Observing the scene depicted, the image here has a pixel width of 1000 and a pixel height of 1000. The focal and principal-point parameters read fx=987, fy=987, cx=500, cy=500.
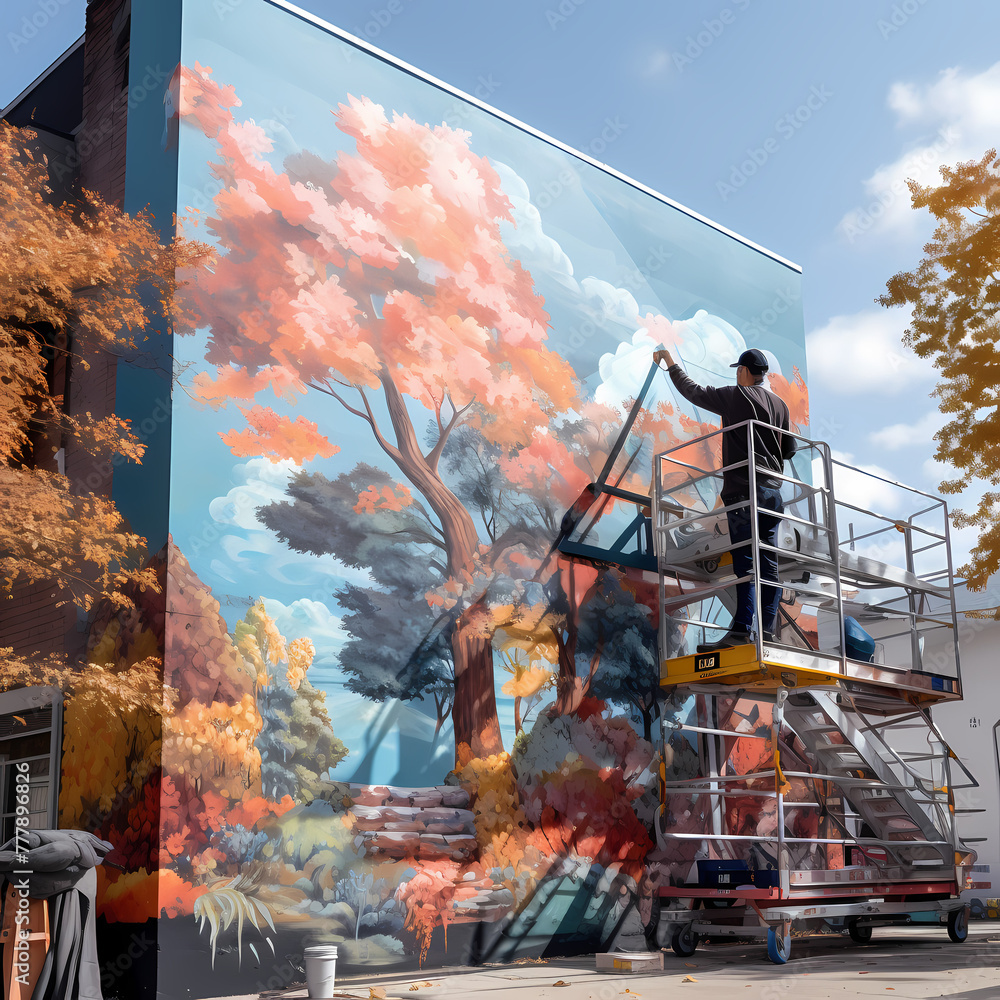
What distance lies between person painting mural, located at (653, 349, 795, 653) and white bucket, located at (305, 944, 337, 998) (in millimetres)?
4846

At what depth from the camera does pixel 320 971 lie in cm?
742

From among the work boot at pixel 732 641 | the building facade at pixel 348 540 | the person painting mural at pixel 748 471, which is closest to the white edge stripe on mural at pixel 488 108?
the building facade at pixel 348 540

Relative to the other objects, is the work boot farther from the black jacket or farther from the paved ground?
the paved ground

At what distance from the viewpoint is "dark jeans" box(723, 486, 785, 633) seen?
→ 994cm

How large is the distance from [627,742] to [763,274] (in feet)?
24.8

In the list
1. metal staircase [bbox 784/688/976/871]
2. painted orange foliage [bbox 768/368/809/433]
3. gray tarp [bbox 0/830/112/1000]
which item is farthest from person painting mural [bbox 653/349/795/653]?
gray tarp [bbox 0/830/112/1000]

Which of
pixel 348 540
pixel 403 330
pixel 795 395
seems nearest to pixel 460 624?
pixel 348 540

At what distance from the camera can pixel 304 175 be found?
32.0 feet

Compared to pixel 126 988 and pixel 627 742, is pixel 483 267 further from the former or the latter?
pixel 126 988

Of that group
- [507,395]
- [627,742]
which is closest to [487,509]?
[507,395]

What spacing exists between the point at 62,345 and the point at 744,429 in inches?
278

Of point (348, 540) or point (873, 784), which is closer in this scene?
point (348, 540)

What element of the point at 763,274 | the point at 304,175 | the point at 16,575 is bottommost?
the point at 16,575

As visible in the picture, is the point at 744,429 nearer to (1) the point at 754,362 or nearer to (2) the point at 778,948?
(1) the point at 754,362
